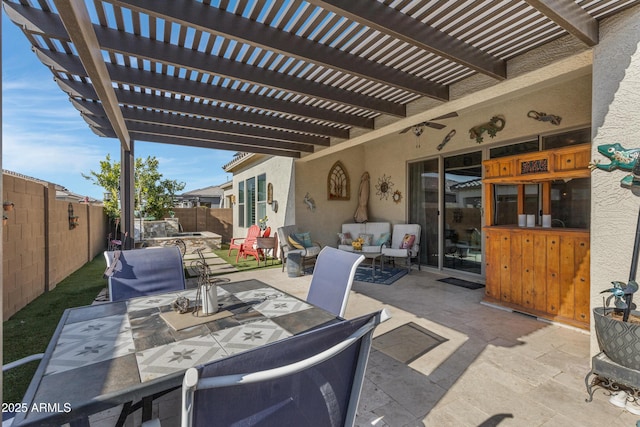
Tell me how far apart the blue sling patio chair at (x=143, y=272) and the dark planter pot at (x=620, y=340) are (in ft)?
10.8

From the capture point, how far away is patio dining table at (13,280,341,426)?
1.00 m

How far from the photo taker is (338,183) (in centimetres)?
796

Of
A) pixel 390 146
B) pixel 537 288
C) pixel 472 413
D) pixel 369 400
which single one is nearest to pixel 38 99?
pixel 390 146

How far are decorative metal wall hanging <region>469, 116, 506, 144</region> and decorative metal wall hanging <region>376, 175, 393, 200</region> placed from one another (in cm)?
228

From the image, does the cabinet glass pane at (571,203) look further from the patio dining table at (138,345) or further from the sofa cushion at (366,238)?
the patio dining table at (138,345)

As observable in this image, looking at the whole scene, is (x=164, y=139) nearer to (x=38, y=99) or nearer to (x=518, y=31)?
(x=38, y=99)

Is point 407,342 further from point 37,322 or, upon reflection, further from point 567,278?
point 37,322

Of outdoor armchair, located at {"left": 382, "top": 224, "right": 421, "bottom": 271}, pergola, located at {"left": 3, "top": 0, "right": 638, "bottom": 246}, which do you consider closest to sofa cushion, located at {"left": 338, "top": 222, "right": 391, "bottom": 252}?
outdoor armchair, located at {"left": 382, "top": 224, "right": 421, "bottom": 271}

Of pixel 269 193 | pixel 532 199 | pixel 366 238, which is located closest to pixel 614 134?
pixel 532 199

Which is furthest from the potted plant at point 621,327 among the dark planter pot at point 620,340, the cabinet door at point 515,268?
the cabinet door at point 515,268

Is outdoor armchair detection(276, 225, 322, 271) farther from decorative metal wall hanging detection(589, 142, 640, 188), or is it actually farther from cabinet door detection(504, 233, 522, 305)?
decorative metal wall hanging detection(589, 142, 640, 188)

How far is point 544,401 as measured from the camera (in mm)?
2160

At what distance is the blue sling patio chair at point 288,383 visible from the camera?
75 centimetres

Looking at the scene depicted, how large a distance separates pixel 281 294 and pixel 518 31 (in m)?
3.05
